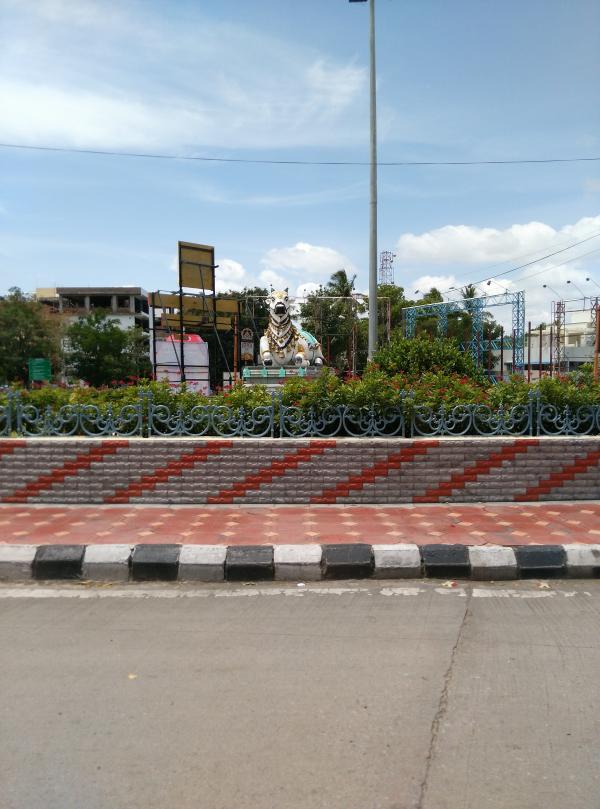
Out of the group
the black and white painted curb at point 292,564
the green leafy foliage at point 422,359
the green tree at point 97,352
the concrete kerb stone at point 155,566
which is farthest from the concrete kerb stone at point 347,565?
the green tree at point 97,352

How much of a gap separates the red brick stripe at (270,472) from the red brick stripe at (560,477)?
6.87ft

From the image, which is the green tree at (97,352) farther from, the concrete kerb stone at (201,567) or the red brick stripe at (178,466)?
the concrete kerb stone at (201,567)

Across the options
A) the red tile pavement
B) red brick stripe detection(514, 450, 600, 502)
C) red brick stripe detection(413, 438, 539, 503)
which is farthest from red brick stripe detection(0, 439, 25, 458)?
red brick stripe detection(514, 450, 600, 502)

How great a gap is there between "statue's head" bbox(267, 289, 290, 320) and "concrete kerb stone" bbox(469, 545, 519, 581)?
1122 centimetres

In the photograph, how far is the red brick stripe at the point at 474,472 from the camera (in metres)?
6.68

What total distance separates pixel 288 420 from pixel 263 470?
59cm

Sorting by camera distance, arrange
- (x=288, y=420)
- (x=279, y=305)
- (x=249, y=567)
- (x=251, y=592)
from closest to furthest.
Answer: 1. (x=251, y=592)
2. (x=249, y=567)
3. (x=288, y=420)
4. (x=279, y=305)


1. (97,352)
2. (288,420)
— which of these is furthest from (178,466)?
(97,352)

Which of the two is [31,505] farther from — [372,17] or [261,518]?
[372,17]

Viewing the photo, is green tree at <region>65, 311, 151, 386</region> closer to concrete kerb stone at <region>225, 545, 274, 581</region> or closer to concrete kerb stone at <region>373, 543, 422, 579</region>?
concrete kerb stone at <region>225, 545, 274, 581</region>

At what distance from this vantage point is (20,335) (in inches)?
1297

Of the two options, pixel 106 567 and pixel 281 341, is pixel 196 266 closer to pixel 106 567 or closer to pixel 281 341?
pixel 281 341

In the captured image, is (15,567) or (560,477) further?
(560,477)

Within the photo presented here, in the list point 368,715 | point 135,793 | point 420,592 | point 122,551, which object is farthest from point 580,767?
point 122,551
